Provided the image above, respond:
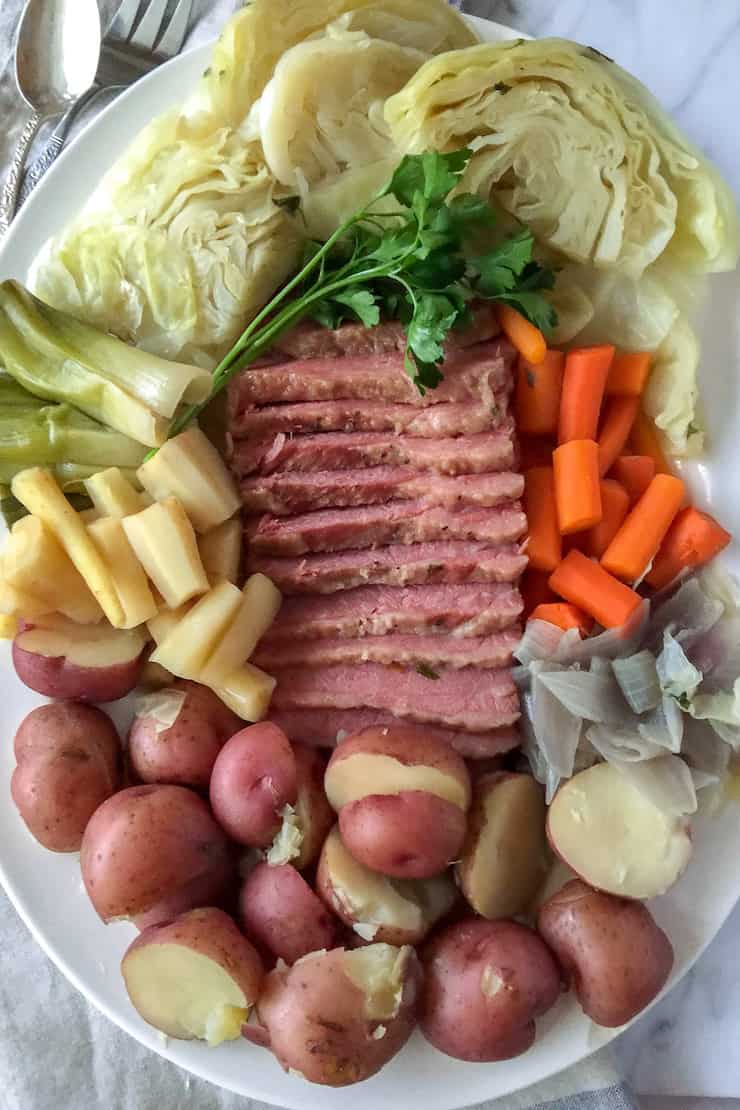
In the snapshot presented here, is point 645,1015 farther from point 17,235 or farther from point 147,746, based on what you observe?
point 17,235

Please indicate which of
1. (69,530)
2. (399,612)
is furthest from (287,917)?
(69,530)

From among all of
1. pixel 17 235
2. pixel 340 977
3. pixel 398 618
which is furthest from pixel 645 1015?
pixel 17 235

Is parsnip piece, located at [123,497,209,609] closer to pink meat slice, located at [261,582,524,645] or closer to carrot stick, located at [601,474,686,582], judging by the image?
pink meat slice, located at [261,582,524,645]

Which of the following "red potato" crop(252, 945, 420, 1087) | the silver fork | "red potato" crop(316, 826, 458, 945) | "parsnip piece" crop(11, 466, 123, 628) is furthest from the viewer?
the silver fork

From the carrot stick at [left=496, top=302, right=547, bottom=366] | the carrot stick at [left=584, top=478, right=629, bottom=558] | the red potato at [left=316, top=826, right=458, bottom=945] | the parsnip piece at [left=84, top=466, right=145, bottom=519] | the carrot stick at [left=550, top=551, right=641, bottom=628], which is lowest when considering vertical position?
the red potato at [left=316, top=826, right=458, bottom=945]

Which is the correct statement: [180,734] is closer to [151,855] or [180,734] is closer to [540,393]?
[151,855]

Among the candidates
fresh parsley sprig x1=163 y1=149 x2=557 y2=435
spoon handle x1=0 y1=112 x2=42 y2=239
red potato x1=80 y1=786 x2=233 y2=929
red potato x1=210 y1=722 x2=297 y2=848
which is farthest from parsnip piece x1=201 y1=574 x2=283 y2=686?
spoon handle x1=0 y1=112 x2=42 y2=239
